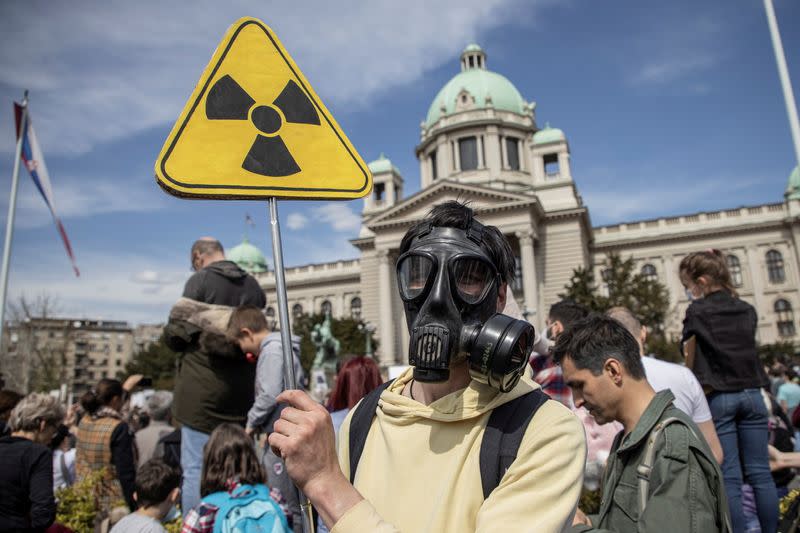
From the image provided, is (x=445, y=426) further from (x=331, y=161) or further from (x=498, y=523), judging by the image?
(x=331, y=161)

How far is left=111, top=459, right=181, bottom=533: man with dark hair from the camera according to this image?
Answer: 12.4 feet

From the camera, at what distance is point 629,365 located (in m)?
2.61

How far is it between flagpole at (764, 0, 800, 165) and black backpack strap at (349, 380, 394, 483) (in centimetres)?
896

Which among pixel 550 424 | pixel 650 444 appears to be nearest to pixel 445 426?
pixel 550 424

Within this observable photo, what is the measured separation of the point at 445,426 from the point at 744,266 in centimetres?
5092

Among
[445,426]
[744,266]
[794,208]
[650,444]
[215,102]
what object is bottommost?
[650,444]

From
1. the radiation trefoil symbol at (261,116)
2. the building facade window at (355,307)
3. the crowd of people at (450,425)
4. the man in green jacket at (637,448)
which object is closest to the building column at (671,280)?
the building facade window at (355,307)

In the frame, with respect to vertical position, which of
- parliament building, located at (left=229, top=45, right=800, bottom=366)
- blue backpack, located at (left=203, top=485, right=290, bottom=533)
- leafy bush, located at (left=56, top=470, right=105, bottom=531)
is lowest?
leafy bush, located at (left=56, top=470, right=105, bottom=531)

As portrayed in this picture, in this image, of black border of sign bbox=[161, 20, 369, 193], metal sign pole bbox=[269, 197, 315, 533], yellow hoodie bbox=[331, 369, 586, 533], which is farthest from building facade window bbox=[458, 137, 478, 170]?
yellow hoodie bbox=[331, 369, 586, 533]

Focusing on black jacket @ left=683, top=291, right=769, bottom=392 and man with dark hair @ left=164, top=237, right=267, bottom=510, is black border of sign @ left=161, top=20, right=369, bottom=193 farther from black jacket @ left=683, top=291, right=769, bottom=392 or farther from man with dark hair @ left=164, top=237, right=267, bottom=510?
black jacket @ left=683, top=291, right=769, bottom=392

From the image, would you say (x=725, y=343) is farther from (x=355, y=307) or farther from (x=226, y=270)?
(x=355, y=307)

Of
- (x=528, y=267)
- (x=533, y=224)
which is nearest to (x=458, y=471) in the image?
(x=528, y=267)

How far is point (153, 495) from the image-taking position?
3914 mm

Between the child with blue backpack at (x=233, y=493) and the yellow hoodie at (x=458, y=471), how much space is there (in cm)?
208
